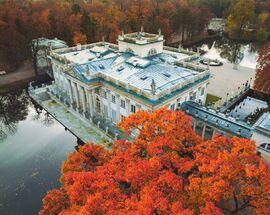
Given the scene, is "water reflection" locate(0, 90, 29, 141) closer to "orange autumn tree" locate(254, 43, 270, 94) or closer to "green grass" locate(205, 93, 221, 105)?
"green grass" locate(205, 93, 221, 105)

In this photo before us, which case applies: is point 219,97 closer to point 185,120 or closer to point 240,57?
point 185,120

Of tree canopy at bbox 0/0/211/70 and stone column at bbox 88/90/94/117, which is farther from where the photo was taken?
tree canopy at bbox 0/0/211/70

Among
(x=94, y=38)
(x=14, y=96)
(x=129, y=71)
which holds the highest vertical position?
(x=129, y=71)

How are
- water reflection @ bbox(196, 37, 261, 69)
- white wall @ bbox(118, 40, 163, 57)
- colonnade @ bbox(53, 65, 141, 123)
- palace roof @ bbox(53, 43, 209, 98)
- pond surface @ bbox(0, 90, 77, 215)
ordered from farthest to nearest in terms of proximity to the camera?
water reflection @ bbox(196, 37, 261, 69)
white wall @ bbox(118, 40, 163, 57)
colonnade @ bbox(53, 65, 141, 123)
palace roof @ bbox(53, 43, 209, 98)
pond surface @ bbox(0, 90, 77, 215)

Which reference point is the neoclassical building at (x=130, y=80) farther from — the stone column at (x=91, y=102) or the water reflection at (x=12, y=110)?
the water reflection at (x=12, y=110)

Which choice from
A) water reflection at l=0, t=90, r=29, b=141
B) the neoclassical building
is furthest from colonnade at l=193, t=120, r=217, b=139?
water reflection at l=0, t=90, r=29, b=141

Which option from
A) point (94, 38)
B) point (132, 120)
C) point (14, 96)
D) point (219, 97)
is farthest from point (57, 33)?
point (132, 120)

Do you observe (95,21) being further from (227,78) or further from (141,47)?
(227,78)
